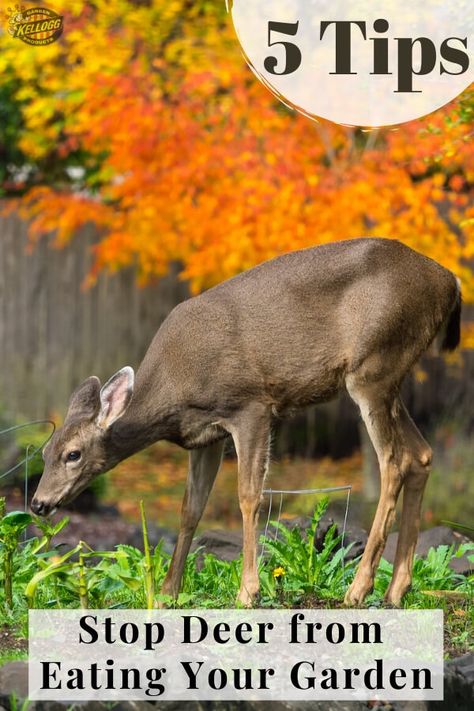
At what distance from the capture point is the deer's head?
6215 mm

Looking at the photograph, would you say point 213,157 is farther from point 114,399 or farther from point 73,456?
point 73,456

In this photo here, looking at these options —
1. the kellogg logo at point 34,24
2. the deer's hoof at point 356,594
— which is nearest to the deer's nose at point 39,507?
the deer's hoof at point 356,594

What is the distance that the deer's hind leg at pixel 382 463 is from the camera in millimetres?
6273

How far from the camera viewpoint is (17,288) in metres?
19.3

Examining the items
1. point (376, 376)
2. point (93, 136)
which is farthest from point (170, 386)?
point (93, 136)

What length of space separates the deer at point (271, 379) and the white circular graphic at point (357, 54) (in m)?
3.36

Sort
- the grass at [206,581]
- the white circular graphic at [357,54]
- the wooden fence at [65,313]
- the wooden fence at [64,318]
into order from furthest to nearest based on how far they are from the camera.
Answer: the wooden fence at [65,313], the wooden fence at [64,318], the white circular graphic at [357,54], the grass at [206,581]

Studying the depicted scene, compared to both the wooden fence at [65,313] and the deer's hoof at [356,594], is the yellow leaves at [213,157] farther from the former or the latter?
the deer's hoof at [356,594]

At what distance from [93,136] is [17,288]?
7083mm

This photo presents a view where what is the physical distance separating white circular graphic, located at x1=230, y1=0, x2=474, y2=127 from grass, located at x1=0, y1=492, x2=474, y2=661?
13.8 feet

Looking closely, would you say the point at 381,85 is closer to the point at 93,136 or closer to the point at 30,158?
the point at 93,136

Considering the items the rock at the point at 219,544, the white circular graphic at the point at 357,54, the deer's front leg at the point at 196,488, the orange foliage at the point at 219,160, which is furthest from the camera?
the orange foliage at the point at 219,160

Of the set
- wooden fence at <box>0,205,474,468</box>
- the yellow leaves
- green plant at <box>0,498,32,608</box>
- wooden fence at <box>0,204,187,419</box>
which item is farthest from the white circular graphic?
wooden fence at <box>0,204,187,419</box>

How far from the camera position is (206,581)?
6.79m
